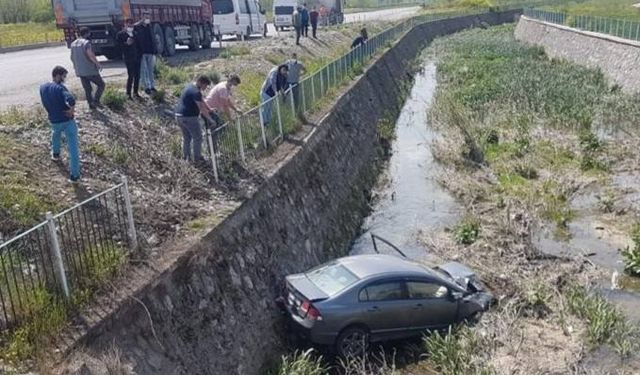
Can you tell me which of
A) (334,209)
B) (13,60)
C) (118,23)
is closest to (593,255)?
(334,209)

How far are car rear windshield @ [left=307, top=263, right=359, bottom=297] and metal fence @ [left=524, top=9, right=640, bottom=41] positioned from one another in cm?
2484

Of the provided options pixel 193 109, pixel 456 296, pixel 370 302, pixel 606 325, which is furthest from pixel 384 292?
pixel 193 109

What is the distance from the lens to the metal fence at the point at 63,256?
6234mm

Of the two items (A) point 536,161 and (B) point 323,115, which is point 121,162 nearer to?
(B) point 323,115

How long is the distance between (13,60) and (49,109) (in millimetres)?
16789

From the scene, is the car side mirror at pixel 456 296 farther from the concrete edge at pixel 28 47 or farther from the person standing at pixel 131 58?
the concrete edge at pixel 28 47

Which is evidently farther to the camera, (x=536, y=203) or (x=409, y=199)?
(x=409, y=199)

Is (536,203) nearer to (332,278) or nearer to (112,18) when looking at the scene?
(332,278)

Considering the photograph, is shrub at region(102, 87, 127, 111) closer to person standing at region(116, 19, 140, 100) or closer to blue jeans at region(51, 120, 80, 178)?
person standing at region(116, 19, 140, 100)

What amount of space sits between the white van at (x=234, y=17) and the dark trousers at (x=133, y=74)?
1888 cm

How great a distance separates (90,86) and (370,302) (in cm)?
697

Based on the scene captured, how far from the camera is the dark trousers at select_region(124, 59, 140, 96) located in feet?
42.9

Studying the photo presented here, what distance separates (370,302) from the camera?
9273 millimetres

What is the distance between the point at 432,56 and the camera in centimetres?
4584
